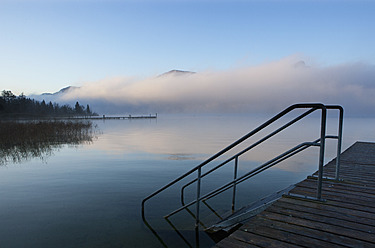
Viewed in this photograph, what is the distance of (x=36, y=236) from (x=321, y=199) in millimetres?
6252

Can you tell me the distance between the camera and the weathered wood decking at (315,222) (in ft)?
8.03

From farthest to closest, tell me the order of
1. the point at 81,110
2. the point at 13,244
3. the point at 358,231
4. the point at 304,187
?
the point at 81,110 → the point at 13,244 → the point at 304,187 → the point at 358,231

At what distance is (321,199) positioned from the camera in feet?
11.5

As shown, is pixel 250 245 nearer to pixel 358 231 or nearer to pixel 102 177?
pixel 358 231

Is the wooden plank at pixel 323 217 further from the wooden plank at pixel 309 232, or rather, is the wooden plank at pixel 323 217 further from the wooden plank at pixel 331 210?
the wooden plank at pixel 309 232

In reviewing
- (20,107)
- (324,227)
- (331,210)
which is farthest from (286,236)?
(20,107)

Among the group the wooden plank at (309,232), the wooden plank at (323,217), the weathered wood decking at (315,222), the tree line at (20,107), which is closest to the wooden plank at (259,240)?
the weathered wood decking at (315,222)

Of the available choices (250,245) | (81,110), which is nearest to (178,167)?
(250,245)

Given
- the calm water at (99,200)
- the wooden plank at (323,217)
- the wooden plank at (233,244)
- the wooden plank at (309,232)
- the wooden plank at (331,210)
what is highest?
the wooden plank at (331,210)

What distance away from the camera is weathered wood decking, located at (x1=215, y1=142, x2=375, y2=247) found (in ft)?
8.03

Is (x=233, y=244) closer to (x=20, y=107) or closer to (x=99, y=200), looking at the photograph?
(x=99, y=200)

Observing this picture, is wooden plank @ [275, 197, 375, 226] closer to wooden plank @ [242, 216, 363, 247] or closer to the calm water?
wooden plank @ [242, 216, 363, 247]

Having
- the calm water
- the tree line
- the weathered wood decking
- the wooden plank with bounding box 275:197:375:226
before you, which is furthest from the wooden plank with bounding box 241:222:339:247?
the tree line

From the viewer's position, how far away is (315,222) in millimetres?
2848
